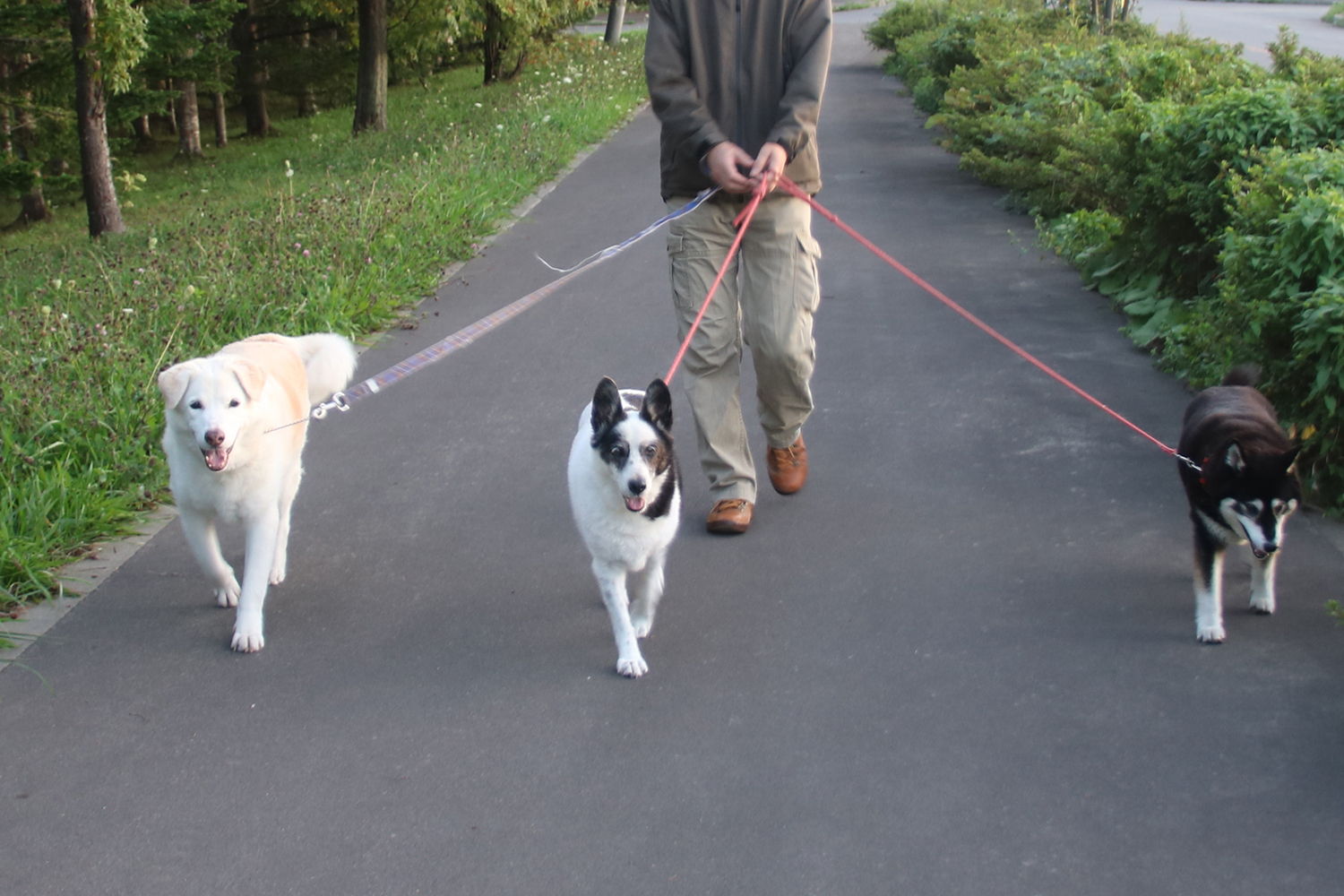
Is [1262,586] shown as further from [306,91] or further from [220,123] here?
[306,91]

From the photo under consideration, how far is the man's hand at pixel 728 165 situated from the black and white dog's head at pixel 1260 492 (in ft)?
7.29

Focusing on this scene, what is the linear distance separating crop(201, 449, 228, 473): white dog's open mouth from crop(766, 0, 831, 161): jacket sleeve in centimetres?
261

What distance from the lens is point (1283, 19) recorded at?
3136 cm

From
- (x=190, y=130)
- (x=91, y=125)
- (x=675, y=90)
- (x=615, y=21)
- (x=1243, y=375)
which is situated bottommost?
(x=190, y=130)

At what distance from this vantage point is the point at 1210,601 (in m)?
4.42

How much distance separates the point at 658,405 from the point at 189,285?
206 inches

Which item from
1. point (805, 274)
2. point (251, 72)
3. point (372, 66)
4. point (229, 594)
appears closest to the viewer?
point (229, 594)

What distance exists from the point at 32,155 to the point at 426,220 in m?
12.2

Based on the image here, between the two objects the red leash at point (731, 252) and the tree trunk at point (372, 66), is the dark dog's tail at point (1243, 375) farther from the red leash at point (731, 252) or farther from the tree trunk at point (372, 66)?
the tree trunk at point (372, 66)

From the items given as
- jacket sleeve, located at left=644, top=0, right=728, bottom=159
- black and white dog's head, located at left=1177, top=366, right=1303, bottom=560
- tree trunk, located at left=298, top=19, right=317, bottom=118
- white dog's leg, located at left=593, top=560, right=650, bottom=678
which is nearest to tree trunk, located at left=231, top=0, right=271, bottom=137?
tree trunk, located at left=298, top=19, right=317, bottom=118

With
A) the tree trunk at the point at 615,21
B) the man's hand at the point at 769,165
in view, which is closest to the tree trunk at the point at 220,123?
the tree trunk at the point at 615,21

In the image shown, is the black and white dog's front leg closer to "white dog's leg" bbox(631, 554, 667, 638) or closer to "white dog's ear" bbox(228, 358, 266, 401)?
"white dog's leg" bbox(631, 554, 667, 638)

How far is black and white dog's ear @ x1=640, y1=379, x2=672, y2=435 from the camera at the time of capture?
4.29 meters

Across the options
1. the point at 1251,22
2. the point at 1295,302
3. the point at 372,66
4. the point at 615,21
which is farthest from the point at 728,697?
the point at 615,21
